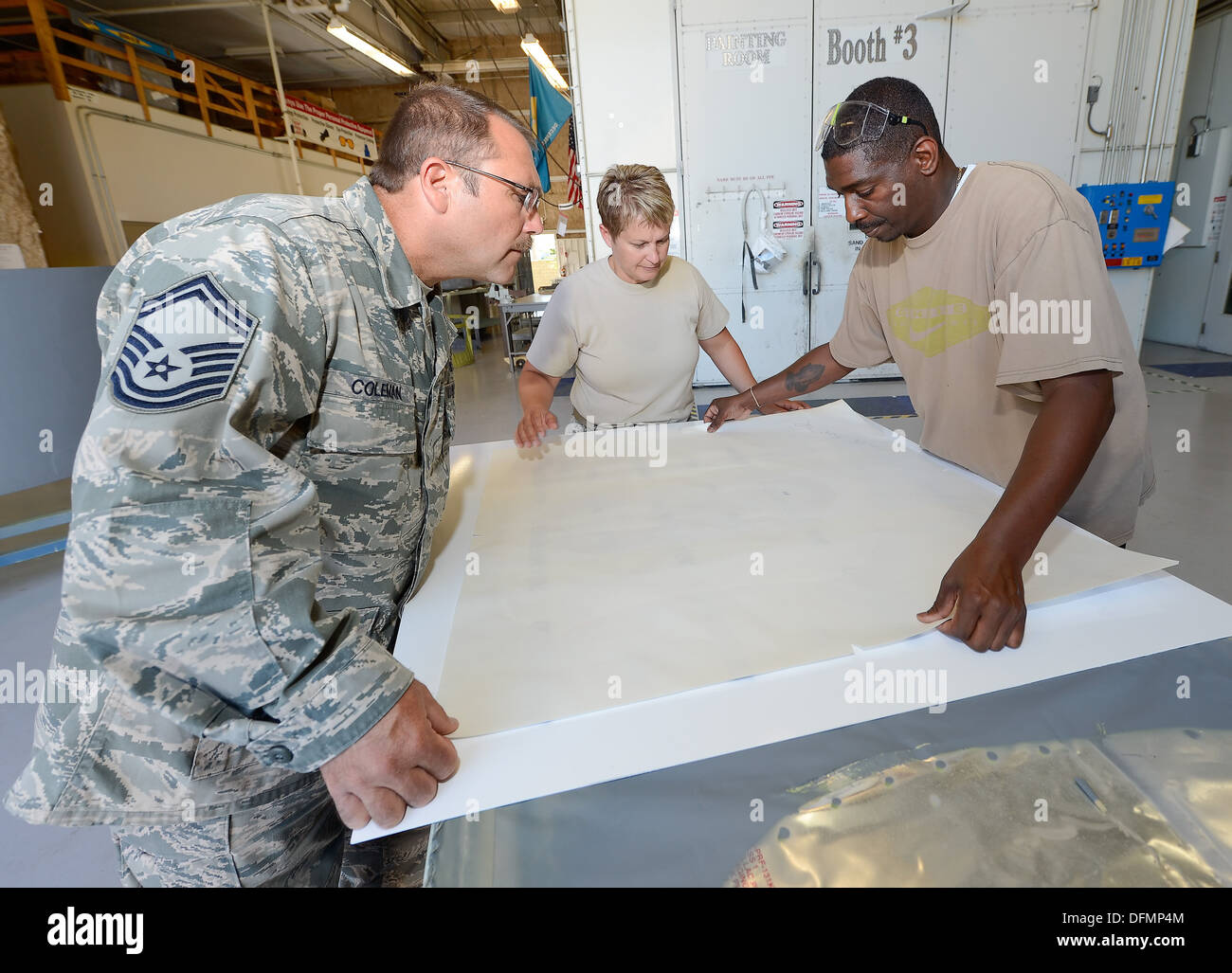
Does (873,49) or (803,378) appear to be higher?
(873,49)

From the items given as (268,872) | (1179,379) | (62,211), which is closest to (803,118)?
(1179,379)

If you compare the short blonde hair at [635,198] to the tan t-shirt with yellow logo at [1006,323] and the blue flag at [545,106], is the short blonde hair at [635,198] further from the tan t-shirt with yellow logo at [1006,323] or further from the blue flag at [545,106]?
the blue flag at [545,106]

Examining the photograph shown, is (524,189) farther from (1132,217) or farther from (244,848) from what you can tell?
(1132,217)

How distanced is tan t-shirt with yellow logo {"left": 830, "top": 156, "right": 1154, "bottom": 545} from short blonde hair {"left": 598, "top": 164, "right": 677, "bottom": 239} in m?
0.57

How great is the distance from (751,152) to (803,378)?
353 centimetres

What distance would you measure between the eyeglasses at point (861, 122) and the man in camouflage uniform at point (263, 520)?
0.57 meters

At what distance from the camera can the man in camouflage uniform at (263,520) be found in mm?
585

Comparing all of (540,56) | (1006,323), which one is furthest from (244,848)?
(540,56)

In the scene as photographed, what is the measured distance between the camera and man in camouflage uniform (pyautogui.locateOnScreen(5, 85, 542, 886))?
585 millimetres

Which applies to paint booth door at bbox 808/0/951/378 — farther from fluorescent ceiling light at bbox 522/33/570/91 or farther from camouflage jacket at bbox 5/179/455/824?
camouflage jacket at bbox 5/179/455/824

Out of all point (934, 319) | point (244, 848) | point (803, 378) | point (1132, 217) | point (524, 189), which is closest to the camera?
point (244, 848)

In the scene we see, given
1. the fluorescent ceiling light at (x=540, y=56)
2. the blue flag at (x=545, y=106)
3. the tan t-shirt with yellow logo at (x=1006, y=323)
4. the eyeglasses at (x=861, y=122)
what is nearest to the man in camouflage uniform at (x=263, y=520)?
the eyeglasses at (x=861, y=122)

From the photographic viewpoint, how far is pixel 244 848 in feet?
2.78
